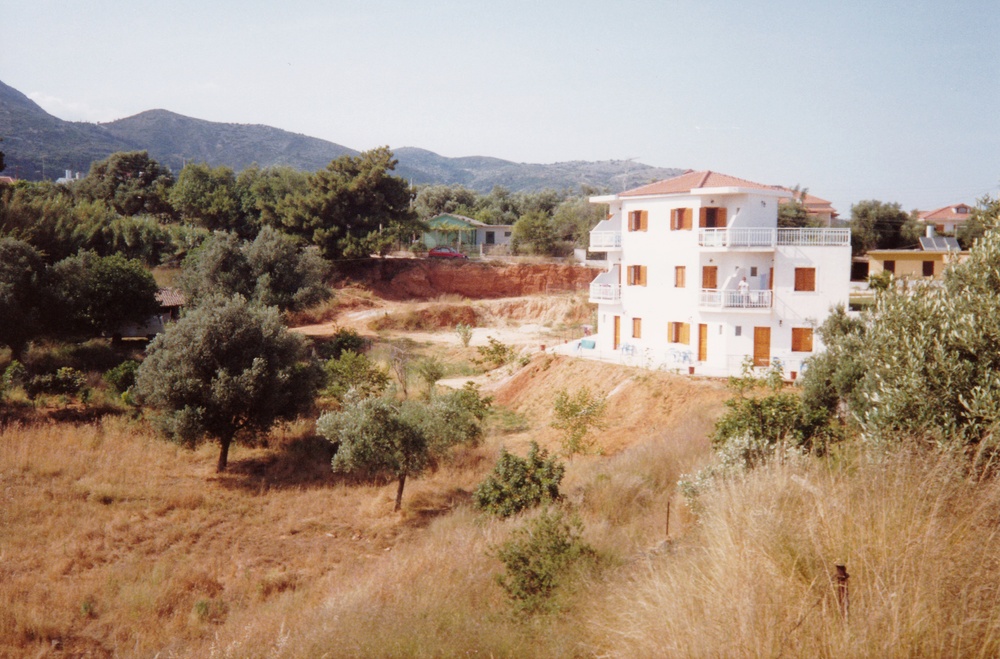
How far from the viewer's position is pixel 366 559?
1502cm

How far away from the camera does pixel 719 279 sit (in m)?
28.8

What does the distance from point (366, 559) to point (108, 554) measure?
5.55m

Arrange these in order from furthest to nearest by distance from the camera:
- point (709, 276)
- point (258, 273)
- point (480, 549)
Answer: point (258, 273) < point (709, 276) < point (480, 549)

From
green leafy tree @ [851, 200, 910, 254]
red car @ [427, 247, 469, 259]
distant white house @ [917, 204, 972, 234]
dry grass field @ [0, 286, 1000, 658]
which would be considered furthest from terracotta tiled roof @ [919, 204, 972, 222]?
dry grass field @ [0, 286, 1000, 658]

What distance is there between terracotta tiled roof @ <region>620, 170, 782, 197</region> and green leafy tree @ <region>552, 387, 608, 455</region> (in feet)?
35.5

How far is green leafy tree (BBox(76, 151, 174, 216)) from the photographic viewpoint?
67.5 m

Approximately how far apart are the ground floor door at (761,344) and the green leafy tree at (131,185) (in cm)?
5414

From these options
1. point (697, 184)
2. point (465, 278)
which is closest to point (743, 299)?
point (697, 184)

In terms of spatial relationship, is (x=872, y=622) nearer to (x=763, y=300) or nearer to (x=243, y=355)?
(x=243, y=355)

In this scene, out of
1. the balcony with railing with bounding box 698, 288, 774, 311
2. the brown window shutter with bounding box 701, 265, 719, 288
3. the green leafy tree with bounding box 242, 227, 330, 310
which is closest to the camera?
the balcony with railing with bounding box 698, 288, 774, 311

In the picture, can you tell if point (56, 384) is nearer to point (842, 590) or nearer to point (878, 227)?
point (842, 590)

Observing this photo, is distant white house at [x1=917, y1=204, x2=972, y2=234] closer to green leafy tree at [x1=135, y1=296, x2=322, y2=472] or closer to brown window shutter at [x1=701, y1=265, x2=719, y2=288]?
brown window shutter at [x1=701, y1=265, x2=719, y2=288]

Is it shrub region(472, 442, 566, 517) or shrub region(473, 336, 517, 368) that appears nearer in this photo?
shrub region(472, 442, 566, 517)

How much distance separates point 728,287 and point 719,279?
2.05 ft
